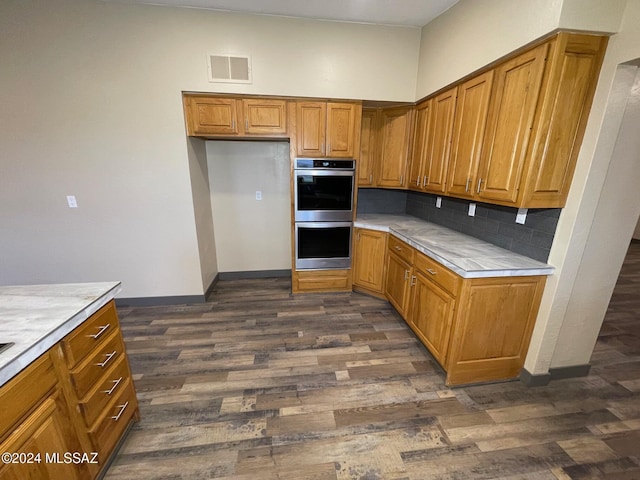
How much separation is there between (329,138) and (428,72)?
3.97 feet

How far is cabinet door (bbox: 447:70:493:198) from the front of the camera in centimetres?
203

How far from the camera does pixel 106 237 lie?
9.41 ft

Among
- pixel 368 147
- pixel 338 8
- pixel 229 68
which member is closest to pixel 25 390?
pixel 229 68

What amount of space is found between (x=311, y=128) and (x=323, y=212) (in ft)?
3.17

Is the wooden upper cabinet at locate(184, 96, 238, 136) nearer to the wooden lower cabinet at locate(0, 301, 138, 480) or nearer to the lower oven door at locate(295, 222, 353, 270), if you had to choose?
the lower oven door at locate(295, 222, 353, 270)

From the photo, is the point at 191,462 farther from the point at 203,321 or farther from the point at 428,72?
the point at 428,72

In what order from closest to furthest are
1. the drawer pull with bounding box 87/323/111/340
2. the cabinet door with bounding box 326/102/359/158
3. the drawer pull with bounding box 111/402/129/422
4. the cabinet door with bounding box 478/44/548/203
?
the drawer pull with bounding box 87/323/111/340, the drawer pull with bounding box 111/402/129/422, the cabinet door with bounding box 478/44/548/203, the cabinet door with bounding box 326/102/359/158

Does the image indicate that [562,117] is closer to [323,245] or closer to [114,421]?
[323,245]

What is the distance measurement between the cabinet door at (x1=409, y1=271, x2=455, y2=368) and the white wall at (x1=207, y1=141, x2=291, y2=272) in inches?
81.7

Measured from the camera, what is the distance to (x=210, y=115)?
274 cm

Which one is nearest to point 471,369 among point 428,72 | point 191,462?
point 191,462

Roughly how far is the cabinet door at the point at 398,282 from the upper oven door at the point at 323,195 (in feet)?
2.45

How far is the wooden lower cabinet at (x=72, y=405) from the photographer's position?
89 centimetres

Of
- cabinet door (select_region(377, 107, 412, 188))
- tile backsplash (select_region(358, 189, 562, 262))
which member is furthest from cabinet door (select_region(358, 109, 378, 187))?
tile backsplash (select_region(358, 189, 562, 262))
